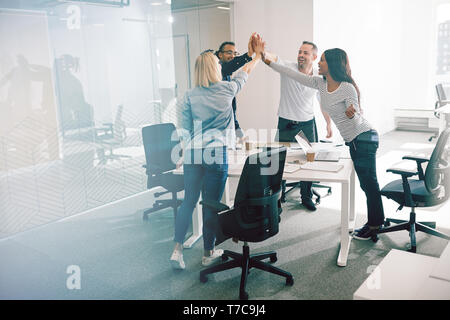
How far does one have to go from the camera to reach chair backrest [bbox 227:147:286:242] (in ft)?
8.53

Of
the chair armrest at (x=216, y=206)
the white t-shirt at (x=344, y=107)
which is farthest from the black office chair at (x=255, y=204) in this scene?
the white t-shirt at (x=344, y=107)

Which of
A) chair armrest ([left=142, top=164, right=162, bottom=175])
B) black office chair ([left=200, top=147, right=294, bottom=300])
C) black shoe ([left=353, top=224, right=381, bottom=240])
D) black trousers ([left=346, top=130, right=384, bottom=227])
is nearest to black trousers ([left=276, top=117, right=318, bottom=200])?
black shoe ([left=353, top=224, right=381, bottom=240])

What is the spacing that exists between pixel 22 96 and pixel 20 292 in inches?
69.5

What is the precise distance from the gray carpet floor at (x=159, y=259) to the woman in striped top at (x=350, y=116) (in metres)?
0.54

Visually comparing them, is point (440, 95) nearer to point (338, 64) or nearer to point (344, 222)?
point (338, 64)

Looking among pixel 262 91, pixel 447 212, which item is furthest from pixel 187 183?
pixel 262 91

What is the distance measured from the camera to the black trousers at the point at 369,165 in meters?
3.41

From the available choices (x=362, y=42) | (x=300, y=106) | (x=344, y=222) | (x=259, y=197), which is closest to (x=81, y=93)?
(x=300, y=106)

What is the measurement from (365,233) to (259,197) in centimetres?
150

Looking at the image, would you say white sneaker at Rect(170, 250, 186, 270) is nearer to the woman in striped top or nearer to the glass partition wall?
the woman in striped top

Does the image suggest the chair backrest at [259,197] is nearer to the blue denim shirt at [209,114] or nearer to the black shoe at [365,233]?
the blue denim shirt at [209,114]
